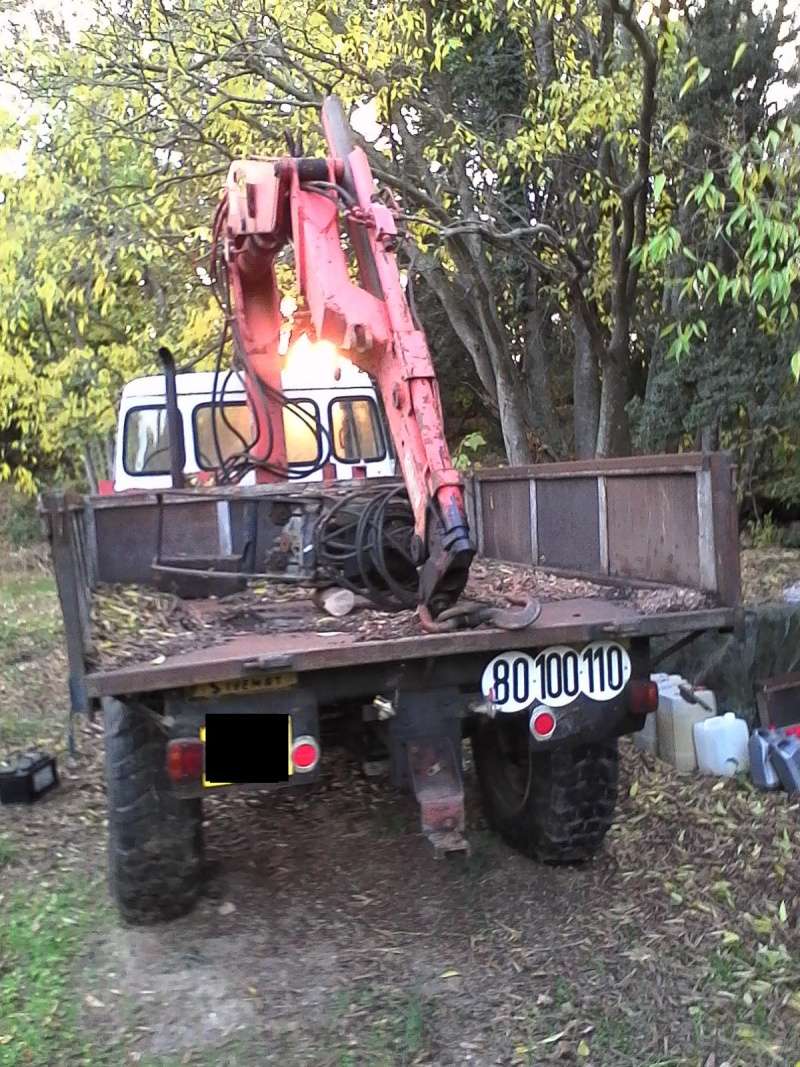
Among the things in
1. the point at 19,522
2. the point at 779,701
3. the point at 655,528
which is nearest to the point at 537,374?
the point at 779,701

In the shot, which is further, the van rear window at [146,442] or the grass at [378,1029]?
the van rear window at [146,442]

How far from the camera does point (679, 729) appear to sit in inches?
217

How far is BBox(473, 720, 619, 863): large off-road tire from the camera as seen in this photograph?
407cm

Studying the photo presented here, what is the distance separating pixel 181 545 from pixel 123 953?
6.35 feet

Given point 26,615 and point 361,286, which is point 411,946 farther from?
point 26,615

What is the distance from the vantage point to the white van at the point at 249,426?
6.84 m

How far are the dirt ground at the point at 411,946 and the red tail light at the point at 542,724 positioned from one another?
0.77m

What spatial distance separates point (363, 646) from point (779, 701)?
315 cm

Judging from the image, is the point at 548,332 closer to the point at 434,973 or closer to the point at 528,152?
the point at 528,152

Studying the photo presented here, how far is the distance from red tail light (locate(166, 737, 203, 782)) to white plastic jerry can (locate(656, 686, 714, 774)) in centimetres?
287

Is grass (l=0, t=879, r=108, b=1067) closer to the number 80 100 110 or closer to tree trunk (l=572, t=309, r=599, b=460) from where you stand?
the number 80 100 110

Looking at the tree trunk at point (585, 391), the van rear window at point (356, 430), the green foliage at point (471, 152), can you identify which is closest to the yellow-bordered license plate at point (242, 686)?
the van rear window at point (356, 430)

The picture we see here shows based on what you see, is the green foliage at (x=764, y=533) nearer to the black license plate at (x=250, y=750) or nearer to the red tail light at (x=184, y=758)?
the black license plate at (x=250, y=750)

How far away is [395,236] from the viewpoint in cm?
436
